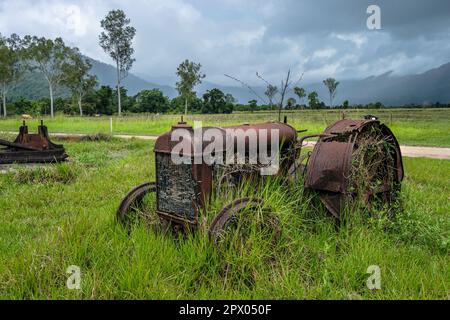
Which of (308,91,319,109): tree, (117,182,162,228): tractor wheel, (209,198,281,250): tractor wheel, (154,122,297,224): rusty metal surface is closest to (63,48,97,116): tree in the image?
(308,91,319,109): tree

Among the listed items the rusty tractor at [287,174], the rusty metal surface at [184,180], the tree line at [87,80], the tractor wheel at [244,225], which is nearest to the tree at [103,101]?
the tree line at [87,80]

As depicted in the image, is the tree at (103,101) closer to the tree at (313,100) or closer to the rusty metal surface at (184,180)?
the tree at (313,100)

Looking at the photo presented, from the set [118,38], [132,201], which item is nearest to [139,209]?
[132,201]

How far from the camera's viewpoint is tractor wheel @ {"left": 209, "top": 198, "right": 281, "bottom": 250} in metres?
3.15

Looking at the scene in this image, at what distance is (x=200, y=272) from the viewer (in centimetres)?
306

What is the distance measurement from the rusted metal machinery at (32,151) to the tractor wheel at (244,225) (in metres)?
7.57

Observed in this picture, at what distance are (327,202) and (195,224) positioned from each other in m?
1.42

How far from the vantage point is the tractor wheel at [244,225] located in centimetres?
315

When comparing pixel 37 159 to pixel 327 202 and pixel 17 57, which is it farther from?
pixel 17 57

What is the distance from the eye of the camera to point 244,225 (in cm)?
331

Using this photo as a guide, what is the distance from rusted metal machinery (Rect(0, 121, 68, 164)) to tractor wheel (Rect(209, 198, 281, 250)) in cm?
757

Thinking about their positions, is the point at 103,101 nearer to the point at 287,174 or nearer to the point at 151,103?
the point at 151,103

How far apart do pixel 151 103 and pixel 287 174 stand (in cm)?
7343
